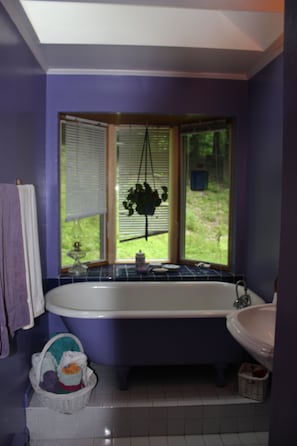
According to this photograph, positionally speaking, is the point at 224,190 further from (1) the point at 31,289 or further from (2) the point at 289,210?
(2) the point at 289,210

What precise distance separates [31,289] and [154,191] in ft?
5.66

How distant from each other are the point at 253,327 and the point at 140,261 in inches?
71.1

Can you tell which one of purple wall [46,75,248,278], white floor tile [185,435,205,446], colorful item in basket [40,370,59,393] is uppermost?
purple wall [46,75,248,278]

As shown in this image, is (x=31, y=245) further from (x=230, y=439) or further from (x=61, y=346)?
(x=230, y=439)

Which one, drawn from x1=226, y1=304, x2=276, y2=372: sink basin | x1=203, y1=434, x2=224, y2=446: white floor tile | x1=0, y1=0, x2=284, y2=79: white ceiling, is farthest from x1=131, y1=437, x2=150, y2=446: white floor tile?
x1=0, y1=0, x2=284, y2=79: white ceiling

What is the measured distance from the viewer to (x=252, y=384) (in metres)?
2.48

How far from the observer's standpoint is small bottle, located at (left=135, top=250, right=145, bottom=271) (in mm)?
3453

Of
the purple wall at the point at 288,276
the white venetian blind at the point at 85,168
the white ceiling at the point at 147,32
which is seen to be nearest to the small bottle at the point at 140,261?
the white venetian blind at the point at 85,168

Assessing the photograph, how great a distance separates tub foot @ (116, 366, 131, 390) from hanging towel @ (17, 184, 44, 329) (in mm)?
739

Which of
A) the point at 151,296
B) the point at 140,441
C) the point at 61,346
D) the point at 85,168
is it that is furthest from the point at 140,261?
the point at 140,441

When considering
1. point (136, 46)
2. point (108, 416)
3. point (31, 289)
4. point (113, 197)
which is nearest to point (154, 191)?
point (113, 197)

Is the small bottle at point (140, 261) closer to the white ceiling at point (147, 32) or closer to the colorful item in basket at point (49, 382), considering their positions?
the colorful item in basket at point (49, 382)

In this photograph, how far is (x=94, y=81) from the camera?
3070mm

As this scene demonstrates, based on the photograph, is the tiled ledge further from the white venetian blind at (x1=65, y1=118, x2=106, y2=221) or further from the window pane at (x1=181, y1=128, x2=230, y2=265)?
the white venetian blind at (x1=65, y1=118, x2=106, y2=221)
